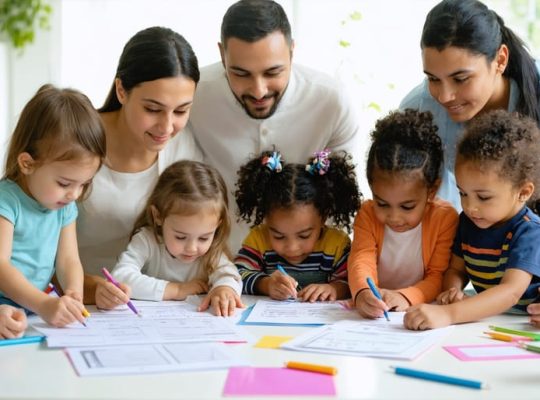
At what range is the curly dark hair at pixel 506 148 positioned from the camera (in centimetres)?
169

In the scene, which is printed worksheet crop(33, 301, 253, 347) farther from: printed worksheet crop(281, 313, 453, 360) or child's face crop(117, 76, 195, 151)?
child's face crop(117, 76, 195, 151)

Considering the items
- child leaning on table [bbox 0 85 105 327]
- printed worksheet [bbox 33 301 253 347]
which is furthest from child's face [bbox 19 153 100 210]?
printed worksheet [bbox 33 301 253 347]

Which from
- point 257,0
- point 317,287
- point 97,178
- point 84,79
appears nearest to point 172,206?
point 97,178

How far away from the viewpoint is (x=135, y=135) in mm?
2027

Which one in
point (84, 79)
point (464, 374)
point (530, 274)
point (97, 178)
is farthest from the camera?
point (84, 79)

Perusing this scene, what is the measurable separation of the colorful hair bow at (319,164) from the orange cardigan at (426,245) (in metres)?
0.17

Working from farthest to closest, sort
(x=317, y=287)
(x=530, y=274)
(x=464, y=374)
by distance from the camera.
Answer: (x=317, y=287) → (x=530, y=274) → (x=464, y=374)

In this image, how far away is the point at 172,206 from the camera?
188cm

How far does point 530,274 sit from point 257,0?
3.61 ft

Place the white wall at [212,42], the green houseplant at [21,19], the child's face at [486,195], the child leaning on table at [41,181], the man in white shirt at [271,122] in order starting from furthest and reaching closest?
the green houseplant at [21,19], the white wall at [212,42], the man in white shirt at [271,122], the child's face at [486,195], the child leaning on table at [41,181]

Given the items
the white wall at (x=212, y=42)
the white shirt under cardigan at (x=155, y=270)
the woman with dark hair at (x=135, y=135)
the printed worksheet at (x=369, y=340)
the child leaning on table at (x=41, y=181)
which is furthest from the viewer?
the white wall at (x=212, y=42)

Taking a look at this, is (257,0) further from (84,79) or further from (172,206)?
(84,79)

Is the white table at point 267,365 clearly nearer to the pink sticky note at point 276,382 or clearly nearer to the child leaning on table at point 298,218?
the pink sticky note at point 276,382

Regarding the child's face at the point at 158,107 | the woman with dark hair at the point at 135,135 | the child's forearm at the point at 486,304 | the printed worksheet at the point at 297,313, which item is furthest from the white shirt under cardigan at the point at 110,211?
the child's forearm at the point at 486,304
